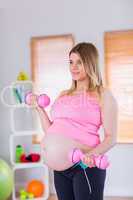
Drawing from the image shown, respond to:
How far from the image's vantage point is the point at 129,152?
333 cm

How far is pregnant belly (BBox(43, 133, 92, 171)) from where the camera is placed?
4.80ft

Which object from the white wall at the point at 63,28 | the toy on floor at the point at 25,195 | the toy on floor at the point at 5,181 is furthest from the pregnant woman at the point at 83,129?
the white wall at the point at 63,28

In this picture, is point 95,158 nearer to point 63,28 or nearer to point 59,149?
point 59,149

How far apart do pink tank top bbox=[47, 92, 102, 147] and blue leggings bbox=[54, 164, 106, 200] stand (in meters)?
0.13

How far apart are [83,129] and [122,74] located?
1.95 meters

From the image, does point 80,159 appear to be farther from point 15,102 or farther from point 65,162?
point 15,102

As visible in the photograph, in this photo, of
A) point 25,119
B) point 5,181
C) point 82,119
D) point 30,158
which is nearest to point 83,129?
point 82,119

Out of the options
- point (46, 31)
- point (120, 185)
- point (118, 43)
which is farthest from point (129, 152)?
point (46, 31)

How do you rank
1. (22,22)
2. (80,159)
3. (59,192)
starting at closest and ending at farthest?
(80,159)
(59,192)
(22,22)

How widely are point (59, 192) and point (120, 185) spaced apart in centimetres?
199

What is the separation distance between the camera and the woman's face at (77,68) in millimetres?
1490

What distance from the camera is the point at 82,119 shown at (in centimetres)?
147

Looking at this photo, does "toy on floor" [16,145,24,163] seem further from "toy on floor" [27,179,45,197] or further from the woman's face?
the woman's face

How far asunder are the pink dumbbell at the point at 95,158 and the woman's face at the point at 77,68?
33 cm
